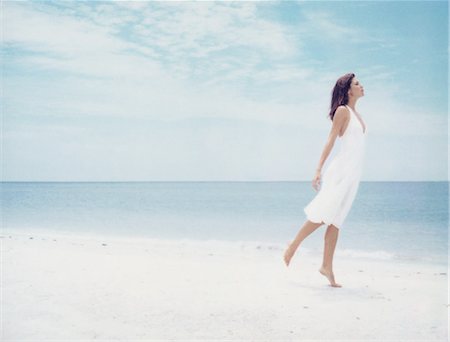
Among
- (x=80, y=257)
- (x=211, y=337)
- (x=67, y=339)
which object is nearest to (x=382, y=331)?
(x=211, y=337)

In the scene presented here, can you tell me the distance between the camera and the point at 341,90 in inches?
143

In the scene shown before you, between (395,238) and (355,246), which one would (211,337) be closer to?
(355,246)

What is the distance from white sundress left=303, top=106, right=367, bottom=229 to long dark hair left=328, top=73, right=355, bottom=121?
0.27 feet

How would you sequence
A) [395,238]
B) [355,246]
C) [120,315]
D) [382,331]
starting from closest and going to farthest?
[382,331]
[120,315]
[355,246]
[395,238]

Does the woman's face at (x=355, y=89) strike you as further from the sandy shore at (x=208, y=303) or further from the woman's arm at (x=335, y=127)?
the sandy shore at (x=208, y=303)

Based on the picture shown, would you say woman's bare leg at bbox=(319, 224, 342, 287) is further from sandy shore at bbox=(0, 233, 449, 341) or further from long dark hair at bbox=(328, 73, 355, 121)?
long dark hair at bbox=(328, 73, 355, 121)

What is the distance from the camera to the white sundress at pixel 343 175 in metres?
3.57

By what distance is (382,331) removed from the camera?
8.80ft

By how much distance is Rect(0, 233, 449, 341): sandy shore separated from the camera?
104 inches

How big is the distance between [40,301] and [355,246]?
276 inches

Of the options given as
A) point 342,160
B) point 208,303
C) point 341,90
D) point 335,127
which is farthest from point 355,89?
point 208,303

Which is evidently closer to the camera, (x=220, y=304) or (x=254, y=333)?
(x=254, y=333)

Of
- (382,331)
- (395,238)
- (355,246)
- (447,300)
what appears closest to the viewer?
(382,331)

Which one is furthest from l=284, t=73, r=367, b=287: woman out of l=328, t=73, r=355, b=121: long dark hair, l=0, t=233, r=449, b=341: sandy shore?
l=0, t=233, r=449, b=341: sandy shore
